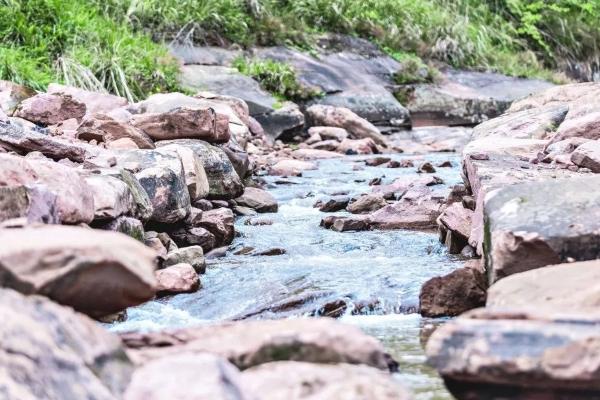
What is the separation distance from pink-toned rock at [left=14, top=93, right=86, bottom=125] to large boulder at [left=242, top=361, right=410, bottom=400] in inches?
212

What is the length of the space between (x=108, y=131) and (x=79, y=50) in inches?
190

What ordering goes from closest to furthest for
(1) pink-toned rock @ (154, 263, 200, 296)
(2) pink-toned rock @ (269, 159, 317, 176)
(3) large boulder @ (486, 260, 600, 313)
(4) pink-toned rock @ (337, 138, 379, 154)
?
(3) large boulder @ (486, 260, 600, 313)
(1) pink-toned rock @ (154, 263, 200, 296)
(2) pink-toned rock @ (269, 159, 317, 176)
(4) pink-toned rock @ (337, 138, 379, 154)

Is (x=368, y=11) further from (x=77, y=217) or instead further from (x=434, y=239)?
(x=77, y=217)

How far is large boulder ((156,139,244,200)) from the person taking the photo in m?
6.08

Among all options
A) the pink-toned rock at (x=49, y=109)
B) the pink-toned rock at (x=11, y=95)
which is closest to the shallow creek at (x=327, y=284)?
the pink-toned rock at (x=49, y=109)

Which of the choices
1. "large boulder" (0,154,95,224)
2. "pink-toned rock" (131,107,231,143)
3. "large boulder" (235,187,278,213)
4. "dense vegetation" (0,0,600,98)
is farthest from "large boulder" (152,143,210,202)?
"dense vegetation" (0,0,600,98)

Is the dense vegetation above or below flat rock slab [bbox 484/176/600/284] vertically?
below

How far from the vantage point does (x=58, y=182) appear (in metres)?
3.50

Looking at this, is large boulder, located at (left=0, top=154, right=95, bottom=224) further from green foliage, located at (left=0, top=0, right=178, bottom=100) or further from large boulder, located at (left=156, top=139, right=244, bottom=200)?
green foliage, located at (left=0, top=0, right=178, bottom=100)

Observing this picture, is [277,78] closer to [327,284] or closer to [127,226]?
[127,226]

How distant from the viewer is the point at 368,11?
15.4 m

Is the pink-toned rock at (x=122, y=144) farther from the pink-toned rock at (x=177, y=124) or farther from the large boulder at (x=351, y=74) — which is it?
the large boulder at (x=351, y=74)

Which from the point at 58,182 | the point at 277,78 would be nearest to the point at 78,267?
the point at 58,182

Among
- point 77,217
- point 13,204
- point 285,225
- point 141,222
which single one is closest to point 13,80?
point 285,225
